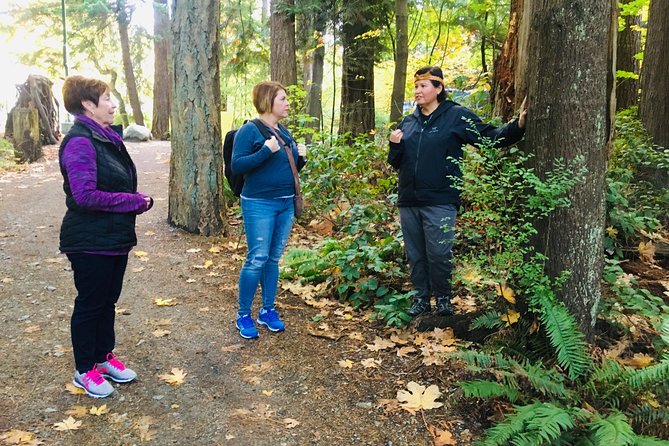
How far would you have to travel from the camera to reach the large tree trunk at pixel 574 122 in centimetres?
310

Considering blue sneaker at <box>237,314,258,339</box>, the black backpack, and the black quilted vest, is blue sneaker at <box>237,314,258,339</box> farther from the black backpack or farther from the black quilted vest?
the black quilted vest

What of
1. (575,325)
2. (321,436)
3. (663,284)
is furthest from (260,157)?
(663,284)

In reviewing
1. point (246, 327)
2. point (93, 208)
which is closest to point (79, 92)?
point (93, 208)

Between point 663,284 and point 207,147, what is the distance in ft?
18.5

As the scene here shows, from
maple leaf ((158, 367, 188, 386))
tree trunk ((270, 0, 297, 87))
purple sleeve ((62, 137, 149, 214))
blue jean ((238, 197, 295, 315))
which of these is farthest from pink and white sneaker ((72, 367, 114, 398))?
tree trunk ((270, 0, 297, 87))

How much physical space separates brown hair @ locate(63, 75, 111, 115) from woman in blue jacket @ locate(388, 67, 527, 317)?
2234 mm

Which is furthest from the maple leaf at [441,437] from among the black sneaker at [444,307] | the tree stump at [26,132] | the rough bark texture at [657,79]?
the tree stump at [26,132]

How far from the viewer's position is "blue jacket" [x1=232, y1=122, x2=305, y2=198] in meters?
4.01

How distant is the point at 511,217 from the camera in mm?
3262

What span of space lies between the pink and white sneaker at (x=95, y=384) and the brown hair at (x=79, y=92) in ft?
5.61

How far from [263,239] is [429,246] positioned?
135 cm

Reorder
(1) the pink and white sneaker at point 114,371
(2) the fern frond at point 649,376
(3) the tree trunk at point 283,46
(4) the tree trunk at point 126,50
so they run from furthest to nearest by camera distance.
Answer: (4) the tree trunk at point 126,50, (3) the tree trunk at point 283,46, (1) the pink and white sneaker at point 114,371, (2) the fern frond at point 649,376

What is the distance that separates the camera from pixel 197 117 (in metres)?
7.13

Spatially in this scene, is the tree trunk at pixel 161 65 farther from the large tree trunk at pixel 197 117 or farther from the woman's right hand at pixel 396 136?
the woman's right hand at pixel 396 136
